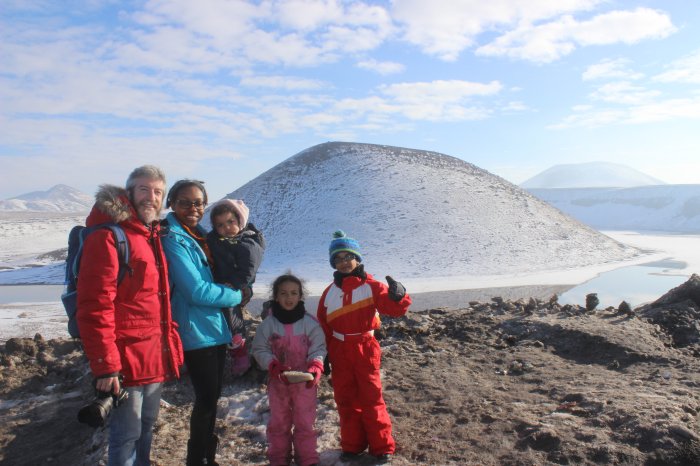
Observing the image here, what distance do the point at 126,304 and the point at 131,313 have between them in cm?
6

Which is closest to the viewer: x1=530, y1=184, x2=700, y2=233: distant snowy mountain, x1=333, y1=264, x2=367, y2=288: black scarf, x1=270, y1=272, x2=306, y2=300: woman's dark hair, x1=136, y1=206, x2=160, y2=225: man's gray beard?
x1=136, y1=206, x2=160, y2=225: man's gray beard

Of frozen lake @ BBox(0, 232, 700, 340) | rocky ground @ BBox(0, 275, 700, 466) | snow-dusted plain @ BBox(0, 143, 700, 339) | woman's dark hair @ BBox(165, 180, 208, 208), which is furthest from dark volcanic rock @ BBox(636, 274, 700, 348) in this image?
snow-dusted plain @ BBox(0, 143, 700, 339)

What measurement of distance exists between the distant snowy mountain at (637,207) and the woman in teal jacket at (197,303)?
74.5 m

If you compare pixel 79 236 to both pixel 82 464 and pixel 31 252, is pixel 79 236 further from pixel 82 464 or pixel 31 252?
pixel 31 252

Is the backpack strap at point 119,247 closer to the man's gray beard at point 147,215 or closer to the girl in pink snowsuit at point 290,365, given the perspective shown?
the man's gray beard at point 147,215

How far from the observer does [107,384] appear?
109 inches

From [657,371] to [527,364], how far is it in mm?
1362

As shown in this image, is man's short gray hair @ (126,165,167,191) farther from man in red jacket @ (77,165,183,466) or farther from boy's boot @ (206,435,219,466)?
boy's boot @ (206,435,219,466)

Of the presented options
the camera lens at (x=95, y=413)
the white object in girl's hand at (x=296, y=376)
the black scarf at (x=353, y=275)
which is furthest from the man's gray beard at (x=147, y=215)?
the black scarf at (x=353, y=275)

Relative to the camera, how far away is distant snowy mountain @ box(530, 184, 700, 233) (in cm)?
7394

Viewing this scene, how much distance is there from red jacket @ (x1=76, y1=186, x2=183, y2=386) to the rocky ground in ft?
4.68

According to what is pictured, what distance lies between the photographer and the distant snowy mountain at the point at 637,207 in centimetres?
7394

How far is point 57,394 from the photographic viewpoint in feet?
19.9

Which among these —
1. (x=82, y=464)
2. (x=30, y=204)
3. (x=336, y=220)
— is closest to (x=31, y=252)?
(x=336, y=220)
